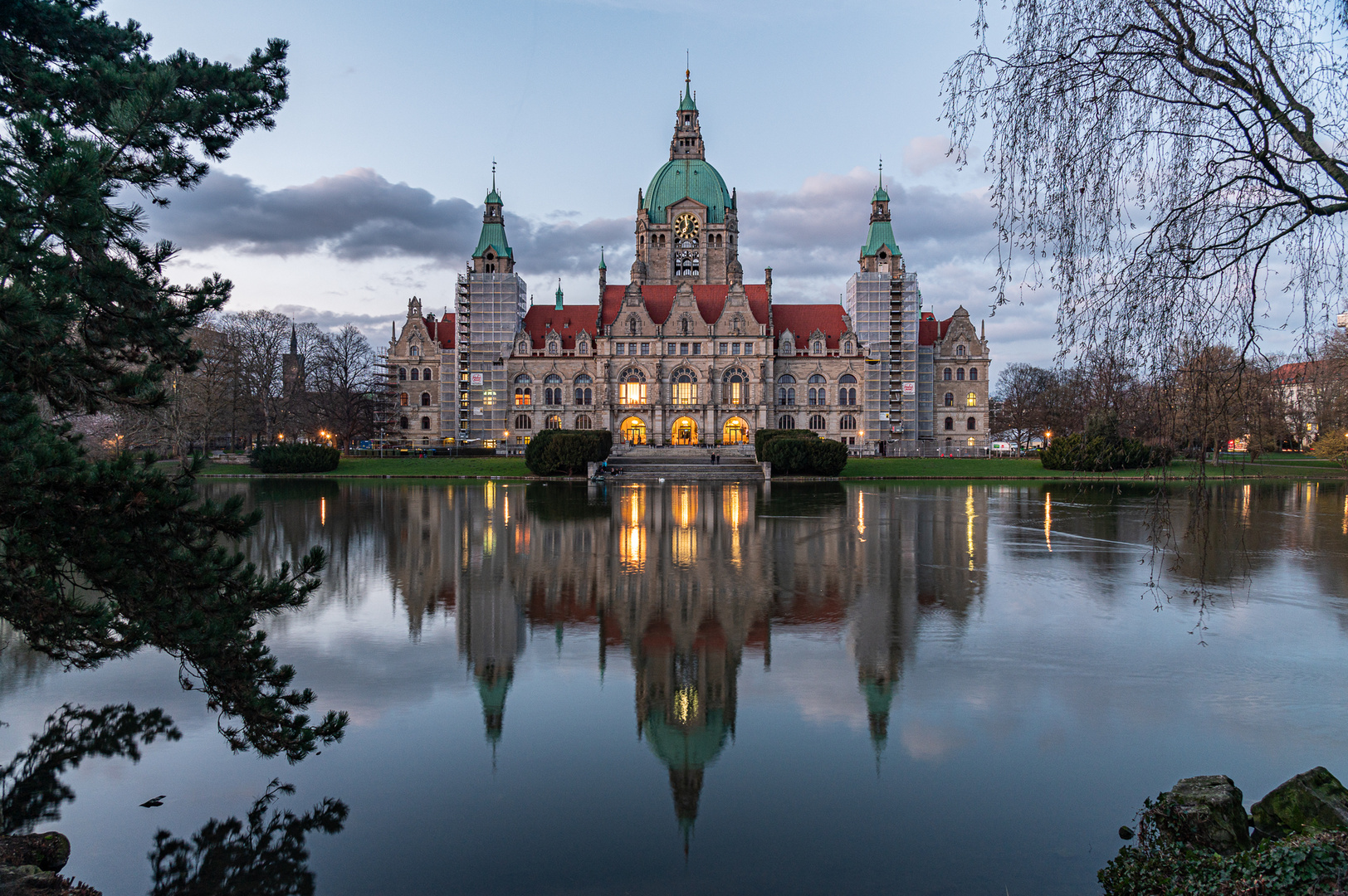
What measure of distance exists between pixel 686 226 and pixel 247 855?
7876cm

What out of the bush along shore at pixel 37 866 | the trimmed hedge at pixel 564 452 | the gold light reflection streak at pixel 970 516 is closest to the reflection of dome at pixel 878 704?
the bush along shore at pixel 37 866

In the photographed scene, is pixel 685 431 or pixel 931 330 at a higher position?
pixel 931 330

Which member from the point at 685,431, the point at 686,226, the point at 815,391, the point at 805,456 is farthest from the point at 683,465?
the point at 686,226

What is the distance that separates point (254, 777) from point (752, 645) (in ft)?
19.1

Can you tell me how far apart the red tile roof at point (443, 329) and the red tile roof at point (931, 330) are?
45537 millimetres

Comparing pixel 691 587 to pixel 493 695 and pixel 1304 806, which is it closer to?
pixel 493 695

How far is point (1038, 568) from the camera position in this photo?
16.4 m

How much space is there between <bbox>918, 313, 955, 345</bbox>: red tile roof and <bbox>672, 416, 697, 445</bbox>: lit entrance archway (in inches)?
950

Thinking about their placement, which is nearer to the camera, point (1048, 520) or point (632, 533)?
point (632, 533)

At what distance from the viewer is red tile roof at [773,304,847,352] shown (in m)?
71.8

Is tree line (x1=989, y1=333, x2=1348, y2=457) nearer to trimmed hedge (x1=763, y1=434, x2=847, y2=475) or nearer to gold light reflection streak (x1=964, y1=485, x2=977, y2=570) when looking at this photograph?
gold light reflection streak (x1=964, y1=485, x2=977, y2=570)

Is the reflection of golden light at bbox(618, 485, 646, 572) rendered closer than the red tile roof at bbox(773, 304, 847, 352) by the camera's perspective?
Yes

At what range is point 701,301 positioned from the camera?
7100 cm

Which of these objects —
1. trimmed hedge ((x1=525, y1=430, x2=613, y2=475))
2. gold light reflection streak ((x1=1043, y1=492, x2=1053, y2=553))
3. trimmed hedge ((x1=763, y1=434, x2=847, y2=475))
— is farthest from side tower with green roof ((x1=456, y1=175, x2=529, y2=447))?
gold light reflection streak ((x1=1043, y1=492, x2=1053, y2=553))
